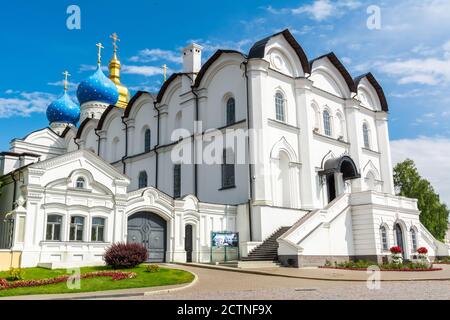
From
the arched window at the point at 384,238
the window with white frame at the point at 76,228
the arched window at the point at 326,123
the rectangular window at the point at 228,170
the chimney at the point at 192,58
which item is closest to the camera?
the window with white frame at the point at 76,228

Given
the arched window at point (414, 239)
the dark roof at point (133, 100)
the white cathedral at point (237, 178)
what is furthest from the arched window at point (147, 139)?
the arched window at point (414, 239)

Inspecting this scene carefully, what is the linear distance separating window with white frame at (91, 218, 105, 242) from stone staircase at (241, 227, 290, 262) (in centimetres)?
720

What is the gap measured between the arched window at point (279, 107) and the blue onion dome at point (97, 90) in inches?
866

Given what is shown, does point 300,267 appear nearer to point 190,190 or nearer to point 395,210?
point 395,210

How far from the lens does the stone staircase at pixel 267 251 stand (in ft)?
74.8

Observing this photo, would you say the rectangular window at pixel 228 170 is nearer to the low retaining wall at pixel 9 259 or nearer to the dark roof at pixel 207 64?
the dark roof at pixel 207 64

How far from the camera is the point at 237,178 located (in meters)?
26.7

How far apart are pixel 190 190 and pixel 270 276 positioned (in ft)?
42.0

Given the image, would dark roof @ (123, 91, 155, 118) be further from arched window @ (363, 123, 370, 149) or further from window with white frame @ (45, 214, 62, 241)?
arched window @ (363, 123, 370, 149)

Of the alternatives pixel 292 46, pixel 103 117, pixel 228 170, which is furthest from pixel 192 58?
pixel 103 117

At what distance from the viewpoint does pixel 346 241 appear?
2503 centimetres

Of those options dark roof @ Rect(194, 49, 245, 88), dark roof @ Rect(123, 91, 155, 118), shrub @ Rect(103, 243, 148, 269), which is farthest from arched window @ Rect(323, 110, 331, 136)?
shrub @ Rect(103, 243, 148, 269)

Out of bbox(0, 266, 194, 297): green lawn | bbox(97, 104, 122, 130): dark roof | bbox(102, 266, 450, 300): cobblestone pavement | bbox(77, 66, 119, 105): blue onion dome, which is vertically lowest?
bbox(102, 266, 450, 300): cobblestone pavement

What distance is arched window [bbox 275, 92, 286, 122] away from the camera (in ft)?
91.9
